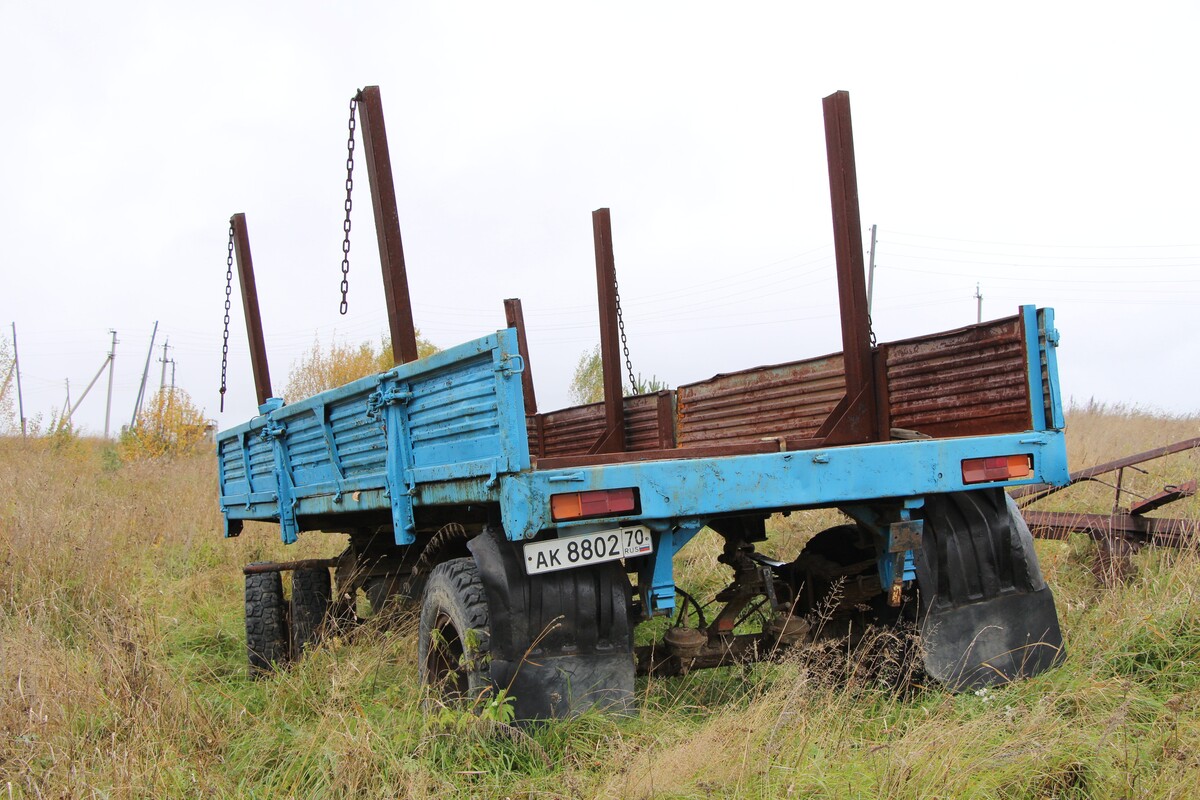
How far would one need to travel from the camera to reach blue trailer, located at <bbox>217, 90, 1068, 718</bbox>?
11.2 ft

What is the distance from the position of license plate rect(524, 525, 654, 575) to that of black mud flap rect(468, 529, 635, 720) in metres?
0.15

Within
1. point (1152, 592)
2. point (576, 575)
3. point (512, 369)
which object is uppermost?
point (512, 369)

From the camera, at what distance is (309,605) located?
5902 millimetres

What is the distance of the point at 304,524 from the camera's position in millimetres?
6043

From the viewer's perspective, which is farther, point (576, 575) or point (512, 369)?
point (576, 575)

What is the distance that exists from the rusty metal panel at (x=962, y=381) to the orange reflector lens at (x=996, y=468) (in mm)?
206

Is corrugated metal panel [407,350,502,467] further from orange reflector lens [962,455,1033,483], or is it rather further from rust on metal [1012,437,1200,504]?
rust on metal [1012,437,1200,504]

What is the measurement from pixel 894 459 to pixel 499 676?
1605mm

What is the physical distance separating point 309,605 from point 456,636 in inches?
92.5

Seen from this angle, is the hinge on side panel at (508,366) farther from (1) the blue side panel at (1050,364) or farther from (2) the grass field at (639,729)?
(1) the blue side panel at (1050,364)

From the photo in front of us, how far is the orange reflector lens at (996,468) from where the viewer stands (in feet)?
12.3

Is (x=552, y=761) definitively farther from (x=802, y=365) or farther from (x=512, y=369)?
(x=802, y=365)

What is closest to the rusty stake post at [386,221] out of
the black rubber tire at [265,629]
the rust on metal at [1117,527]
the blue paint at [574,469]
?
the blue paint at [574,469]

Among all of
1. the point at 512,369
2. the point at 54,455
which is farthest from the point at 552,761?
the point at 54,455
